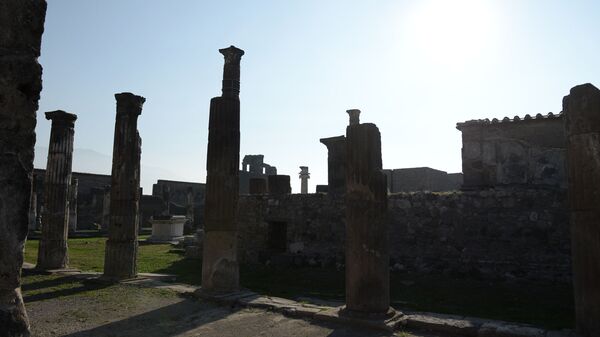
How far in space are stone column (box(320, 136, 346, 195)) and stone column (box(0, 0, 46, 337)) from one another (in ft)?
39.9

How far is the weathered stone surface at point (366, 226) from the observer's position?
6082 millimetres

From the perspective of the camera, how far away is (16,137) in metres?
2.22

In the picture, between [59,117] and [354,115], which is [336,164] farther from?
[59,117]

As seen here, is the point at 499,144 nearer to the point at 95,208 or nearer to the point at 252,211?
the point at 252,211

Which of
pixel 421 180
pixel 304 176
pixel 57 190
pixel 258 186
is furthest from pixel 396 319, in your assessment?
pixel 304 176

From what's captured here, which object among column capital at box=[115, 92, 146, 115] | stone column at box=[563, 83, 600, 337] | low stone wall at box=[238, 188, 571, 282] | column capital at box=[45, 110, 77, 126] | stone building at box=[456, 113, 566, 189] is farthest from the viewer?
stone building at box=[456, 113, 566, 189]

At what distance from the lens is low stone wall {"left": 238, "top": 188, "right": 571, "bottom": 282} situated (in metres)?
9.46

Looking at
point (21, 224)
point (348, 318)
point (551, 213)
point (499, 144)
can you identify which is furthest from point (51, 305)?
point (499, 144)

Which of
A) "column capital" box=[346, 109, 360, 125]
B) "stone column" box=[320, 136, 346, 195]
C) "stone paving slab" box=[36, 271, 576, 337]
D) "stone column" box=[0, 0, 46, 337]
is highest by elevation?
"column capital" box=[346, 109, 360, 125]

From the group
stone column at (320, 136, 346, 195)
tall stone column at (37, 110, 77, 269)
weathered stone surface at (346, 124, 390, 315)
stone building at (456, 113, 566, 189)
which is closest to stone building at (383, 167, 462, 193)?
stone building at (456, 113, 566, 189)

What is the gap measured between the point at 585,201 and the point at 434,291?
14.2 feet

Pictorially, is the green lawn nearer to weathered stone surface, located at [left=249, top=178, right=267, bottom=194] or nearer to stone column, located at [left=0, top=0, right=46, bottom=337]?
weathered stone surface, located at [left=249, top=178, right=267, bottom=194]

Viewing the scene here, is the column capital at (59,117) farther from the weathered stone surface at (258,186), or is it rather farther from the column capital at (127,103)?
the weathered stone surface at (258,186)

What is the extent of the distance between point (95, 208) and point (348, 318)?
3198 centimetres
